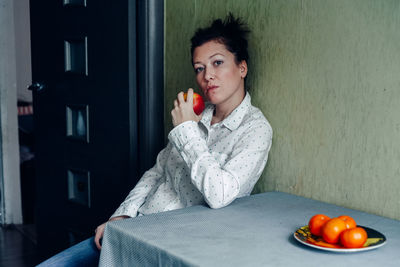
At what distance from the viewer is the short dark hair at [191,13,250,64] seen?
166cm

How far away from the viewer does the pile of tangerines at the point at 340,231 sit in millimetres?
1013

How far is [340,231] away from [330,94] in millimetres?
598

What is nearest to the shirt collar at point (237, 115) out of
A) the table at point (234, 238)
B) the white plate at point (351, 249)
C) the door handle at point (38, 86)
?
the table at point (234, 238)

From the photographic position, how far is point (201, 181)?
1396mm

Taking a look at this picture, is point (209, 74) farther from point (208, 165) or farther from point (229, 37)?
point (208, 165)

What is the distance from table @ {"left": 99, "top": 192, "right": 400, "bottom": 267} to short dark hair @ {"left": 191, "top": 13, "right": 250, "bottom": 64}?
597 mm

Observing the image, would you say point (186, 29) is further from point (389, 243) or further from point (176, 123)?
point (389, 243)

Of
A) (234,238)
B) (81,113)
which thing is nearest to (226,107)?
(234,238)

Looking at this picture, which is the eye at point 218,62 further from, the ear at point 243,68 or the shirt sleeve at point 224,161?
the shirt sleeve at point 224,161

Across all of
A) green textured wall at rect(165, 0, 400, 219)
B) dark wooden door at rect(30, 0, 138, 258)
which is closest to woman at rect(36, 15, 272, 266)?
green textured wall at rect(165, 0, 400, 219)

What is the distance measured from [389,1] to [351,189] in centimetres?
62

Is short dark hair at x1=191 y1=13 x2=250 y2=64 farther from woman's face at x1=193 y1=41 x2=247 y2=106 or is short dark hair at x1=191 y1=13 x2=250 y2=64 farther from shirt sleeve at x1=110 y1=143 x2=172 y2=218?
shirt sleeve at x1=110 y1=143 x2=172 y2=218

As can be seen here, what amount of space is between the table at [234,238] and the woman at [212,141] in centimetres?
12

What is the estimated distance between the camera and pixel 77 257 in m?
1.56
